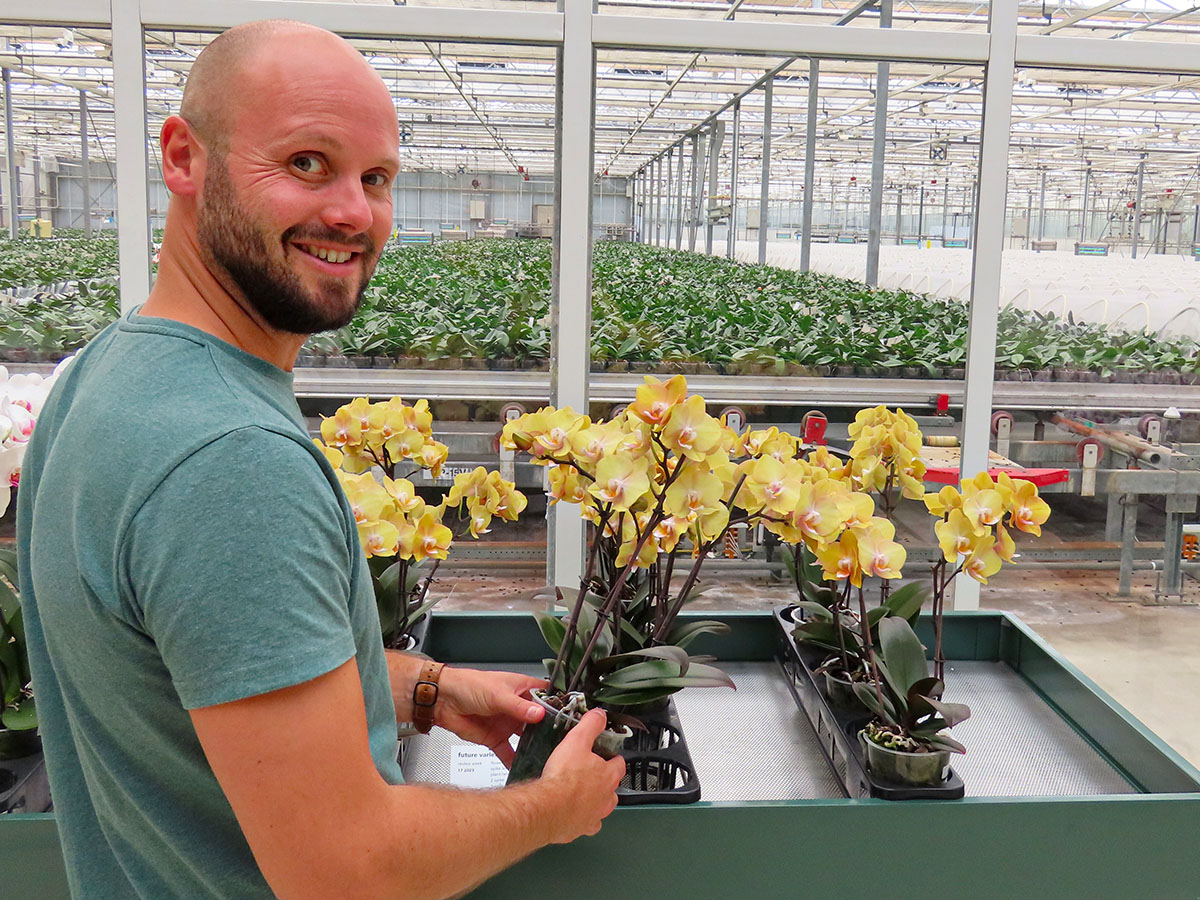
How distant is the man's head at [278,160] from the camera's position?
0.81 metres

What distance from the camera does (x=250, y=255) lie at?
0.83 metres

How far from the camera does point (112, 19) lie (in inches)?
108

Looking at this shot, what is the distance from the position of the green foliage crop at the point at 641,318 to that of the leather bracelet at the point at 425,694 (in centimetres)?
205

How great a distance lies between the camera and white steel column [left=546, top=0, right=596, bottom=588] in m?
2.86

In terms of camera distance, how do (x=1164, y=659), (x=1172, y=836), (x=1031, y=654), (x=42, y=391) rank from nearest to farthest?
(x=1172, y=836) → (x=1031, y=654) → (x=42, y=391) → (x=1164, y=659)

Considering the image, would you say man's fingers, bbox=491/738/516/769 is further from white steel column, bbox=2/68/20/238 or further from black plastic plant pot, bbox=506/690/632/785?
white steel column, bbox=2/68/20/238

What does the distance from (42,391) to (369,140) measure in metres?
1.60

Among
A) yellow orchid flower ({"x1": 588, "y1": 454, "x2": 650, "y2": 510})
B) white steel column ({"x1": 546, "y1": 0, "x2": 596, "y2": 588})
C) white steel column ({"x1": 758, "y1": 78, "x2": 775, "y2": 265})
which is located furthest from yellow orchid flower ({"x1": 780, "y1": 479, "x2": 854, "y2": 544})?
white steel column ({"x1": 758, "y1": 78, "x2": 775, "y2": 265})

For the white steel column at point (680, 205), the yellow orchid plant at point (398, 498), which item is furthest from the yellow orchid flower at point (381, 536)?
the white steel column at point (680, 205)

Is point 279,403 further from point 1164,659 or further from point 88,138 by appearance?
point 1164,659

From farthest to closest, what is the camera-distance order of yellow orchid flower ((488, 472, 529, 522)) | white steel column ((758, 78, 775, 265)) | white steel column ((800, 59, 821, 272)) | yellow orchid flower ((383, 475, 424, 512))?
white steel column ((758, 78, 775, 265)) < white steel column ((800, 59, 821, 272)) < yellow orchid flower ((488, 472, 529, 522)) < yellow orchid flower ((383, 475, 424, 512))

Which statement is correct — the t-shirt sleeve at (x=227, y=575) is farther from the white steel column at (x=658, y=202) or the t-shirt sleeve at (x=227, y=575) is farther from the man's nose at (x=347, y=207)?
the white steel column at (x=658, y=202)

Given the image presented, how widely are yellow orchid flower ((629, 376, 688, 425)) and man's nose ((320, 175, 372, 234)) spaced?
1.41ft

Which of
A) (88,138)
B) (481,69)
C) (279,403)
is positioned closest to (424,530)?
(279,403)
